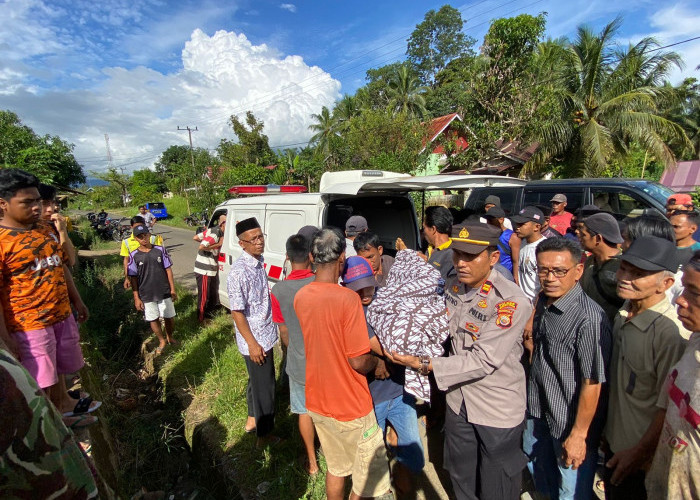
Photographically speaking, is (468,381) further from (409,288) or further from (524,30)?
(524,30)

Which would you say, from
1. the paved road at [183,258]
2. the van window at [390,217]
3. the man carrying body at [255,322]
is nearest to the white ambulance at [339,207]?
the van window at [390,217]

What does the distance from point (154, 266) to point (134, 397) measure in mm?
1548

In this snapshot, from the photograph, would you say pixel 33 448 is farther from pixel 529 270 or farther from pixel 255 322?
pixel 529 270

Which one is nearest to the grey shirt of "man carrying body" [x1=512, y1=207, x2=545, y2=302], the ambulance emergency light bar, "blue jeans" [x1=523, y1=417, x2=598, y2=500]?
"blue jeans" [x1=523, y1=417, x2=598, y2=500]

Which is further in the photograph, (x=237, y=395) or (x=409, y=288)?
(x=237, y=395)

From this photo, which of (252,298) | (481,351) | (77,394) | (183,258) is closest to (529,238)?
(481,351)

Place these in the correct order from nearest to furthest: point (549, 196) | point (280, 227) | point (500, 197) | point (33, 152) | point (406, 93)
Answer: point (280, 227) → point (549, 196) → point (500, 197) → point (33, 152) → point (406, 93)

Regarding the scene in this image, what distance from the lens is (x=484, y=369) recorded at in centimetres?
175

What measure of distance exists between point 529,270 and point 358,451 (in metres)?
2.18

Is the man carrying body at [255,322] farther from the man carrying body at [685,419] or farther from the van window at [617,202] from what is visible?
the van window at [617,202]

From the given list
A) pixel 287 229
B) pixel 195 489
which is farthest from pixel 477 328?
pixel 287 229

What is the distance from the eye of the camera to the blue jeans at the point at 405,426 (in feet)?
7.45

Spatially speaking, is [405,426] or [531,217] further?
[531,217]

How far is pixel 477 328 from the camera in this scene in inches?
71.4
